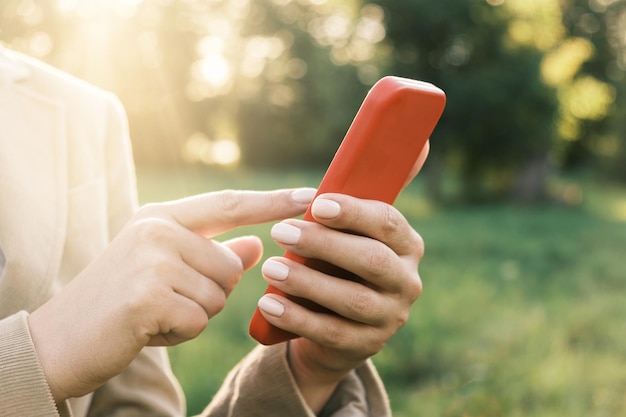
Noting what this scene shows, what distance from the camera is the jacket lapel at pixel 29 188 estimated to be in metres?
1.26

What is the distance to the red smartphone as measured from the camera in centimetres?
99

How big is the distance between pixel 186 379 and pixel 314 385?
2.29 meters

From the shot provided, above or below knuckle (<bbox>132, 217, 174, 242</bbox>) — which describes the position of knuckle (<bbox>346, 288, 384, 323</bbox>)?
below

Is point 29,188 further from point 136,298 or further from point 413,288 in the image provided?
point 413,288

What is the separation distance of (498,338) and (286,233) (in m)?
3.44

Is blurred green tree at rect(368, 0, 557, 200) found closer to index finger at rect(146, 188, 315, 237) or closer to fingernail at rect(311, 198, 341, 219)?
index finger at rect(146, 188, 315, 237)

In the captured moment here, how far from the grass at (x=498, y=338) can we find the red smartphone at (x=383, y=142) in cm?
106

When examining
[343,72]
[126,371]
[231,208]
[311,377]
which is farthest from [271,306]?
[343,72]

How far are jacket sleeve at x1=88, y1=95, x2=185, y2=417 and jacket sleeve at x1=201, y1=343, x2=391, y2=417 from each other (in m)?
0.15

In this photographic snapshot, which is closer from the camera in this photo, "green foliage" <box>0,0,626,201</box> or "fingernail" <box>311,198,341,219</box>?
"fingernail" <box>311,198,341,219</box>

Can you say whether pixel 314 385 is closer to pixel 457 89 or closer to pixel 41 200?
pixel 41 200

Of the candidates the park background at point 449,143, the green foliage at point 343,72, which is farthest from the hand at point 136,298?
the green foliage at point 343,72

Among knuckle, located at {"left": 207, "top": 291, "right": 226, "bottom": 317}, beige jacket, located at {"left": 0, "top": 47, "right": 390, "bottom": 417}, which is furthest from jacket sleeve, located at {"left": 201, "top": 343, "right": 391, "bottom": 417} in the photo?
knuckle, located at {"left": 207, "top": 291, "right": 226, "bottom": 317}

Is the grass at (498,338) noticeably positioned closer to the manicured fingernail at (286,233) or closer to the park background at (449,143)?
the park background at (449,143)
